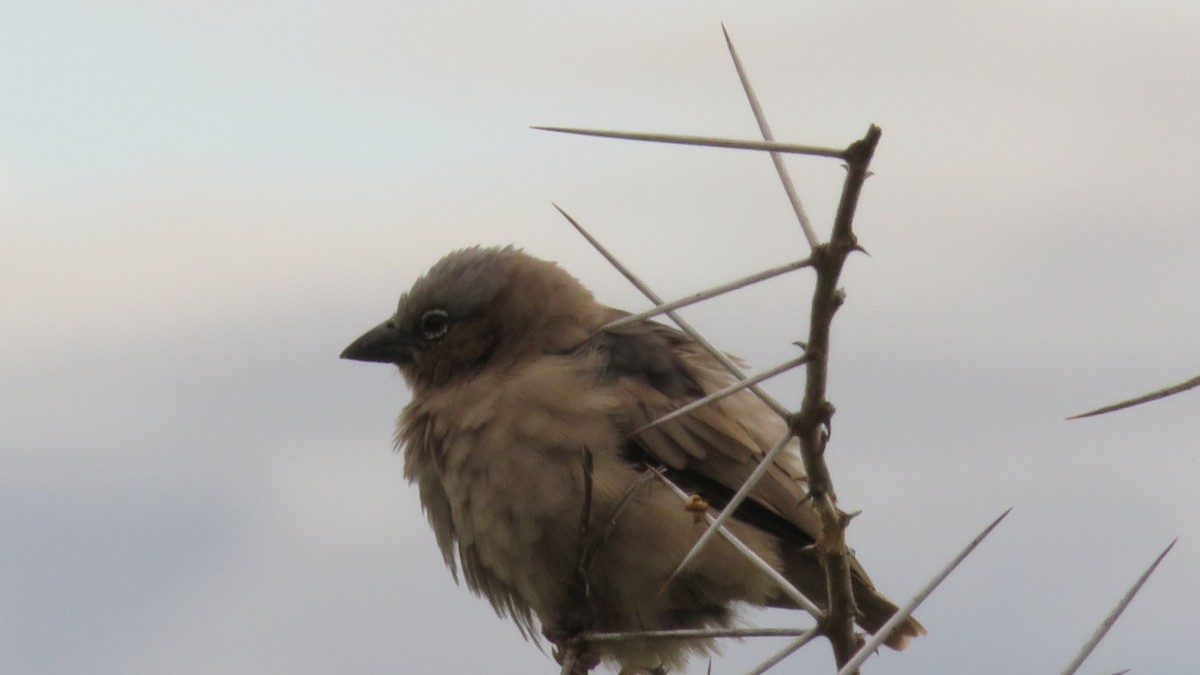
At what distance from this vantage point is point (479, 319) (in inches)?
288

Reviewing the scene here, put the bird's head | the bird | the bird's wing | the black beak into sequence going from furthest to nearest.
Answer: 1. the black beak
2. the bird's head
3. the bird's wing
4. the bird

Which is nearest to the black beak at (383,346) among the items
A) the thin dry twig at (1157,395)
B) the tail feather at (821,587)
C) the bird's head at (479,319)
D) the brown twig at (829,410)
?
the bird's head at (479,319)

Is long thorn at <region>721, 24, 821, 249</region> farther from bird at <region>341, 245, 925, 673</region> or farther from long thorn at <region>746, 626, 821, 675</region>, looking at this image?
bird at <region>341, 245, 925, 673</region>

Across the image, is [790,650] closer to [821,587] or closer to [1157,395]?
[1157,395]

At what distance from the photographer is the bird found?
6.00 meters

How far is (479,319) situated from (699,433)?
139 cm

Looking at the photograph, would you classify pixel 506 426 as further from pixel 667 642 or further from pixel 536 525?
pixel 667 642

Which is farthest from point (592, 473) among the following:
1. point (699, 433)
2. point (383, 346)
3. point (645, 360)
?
point (383, 346)

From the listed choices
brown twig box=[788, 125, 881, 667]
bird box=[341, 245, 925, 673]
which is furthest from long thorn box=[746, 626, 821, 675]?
bird box=[341, 245, 925, 673]

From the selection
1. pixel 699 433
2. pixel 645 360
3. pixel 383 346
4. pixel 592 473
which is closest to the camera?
pixel 592 473

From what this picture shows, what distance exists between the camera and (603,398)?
21.1ft

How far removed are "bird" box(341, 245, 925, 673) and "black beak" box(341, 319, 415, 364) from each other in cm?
10

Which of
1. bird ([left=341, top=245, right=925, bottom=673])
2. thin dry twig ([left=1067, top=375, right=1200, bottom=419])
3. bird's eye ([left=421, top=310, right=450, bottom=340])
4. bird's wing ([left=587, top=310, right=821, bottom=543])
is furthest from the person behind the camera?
bird's eye ([left=421, top=310, right=450, bottom=340])

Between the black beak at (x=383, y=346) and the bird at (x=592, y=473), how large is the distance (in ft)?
0.32
